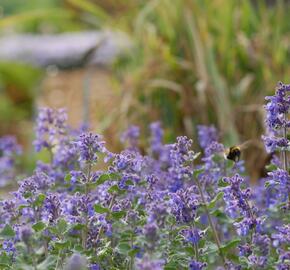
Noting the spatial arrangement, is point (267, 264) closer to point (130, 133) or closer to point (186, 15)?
point (130, 133)

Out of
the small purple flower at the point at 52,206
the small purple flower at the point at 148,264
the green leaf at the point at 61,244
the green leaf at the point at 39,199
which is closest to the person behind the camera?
the small purple flower at the point at 148,264

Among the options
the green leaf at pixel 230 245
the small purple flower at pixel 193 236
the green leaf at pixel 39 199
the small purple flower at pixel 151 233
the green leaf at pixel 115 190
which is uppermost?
the green leaf at pixel 115 190

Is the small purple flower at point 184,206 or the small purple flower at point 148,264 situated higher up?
the small purple flower at point 184,206

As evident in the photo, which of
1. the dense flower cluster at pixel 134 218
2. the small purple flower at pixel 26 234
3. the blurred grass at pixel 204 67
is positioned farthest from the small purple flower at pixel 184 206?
the blurred grass at pixel 204 67

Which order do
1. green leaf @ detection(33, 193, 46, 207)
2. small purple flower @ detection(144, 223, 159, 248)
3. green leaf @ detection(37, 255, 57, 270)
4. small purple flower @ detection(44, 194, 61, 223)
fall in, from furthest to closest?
small purple flower @ detection(44, 194, 61, 223) → green leaf @ detection(33, 193, 46, 207) → green leaf @ detection(37, 255, 57, 270) → small purple flower @ detection(144, 223, 159, 248)

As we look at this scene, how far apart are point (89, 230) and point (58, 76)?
7.63 metres

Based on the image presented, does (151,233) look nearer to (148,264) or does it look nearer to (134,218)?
(148,264)

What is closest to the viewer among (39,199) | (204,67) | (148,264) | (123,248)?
(148,264)

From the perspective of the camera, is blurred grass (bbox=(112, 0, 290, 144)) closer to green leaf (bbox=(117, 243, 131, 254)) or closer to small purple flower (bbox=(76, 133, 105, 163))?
small purple flower (bbox=(76, 133, 105, 163))

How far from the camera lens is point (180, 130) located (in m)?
5.66

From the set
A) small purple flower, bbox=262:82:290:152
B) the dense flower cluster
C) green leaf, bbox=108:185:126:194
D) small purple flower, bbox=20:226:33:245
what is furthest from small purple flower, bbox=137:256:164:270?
small purple flower, bbox=262:82:290:152

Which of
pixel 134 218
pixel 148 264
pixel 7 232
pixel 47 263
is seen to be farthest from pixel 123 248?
pixel 148 264

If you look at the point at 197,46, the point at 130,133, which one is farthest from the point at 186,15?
the point at 130,133

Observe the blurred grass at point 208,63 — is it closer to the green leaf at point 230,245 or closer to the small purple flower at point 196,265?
the green leaf at point 230,245
